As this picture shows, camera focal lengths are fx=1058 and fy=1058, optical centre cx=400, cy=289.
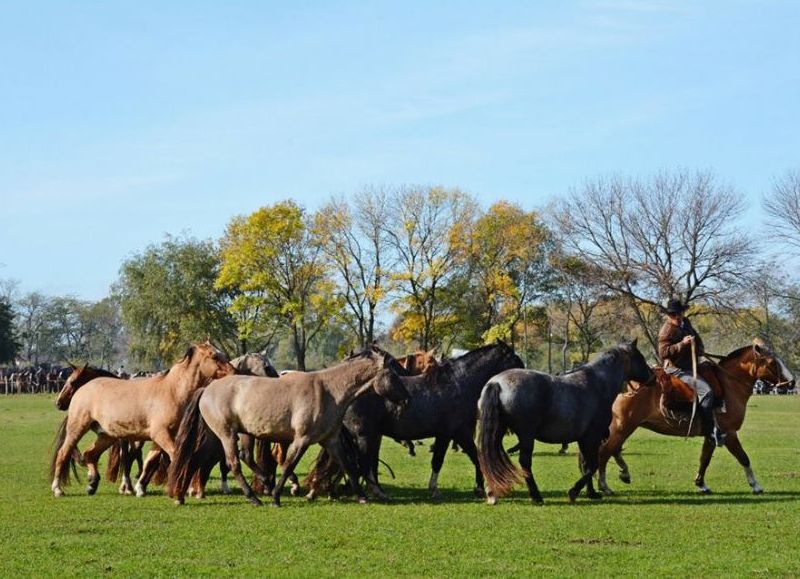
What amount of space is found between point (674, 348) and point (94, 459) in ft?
30.5

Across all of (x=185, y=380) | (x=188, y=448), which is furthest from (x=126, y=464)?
(x=188, y=448)

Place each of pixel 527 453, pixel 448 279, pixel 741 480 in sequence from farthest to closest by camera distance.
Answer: pixel 448 279 → pixel 741 480 → pixel 527 453

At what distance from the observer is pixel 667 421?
55.4 ft

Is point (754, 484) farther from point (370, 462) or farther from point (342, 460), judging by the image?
point (342, 460)

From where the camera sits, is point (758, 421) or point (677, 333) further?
point (758, 421)

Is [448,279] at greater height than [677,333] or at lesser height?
greater

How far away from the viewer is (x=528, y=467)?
1437 centimetres

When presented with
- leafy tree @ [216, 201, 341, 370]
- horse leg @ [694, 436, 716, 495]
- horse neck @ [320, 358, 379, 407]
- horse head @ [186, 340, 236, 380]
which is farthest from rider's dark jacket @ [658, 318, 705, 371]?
leafy tree @ [216, 201, 341, 370]

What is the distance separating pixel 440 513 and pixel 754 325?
2090 inches

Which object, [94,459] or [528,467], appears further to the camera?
[94,459]

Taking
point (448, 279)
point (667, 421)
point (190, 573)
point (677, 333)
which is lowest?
point (190, 573)

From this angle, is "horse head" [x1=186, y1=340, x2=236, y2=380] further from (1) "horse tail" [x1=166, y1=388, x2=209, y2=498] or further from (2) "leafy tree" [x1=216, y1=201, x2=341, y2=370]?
(2) "leafy tree" [x1=216, y1=201, x2=341, y2=370]

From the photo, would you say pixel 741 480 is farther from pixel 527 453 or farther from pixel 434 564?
pixel 434 564

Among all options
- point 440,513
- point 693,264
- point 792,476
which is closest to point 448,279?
point 693,264
